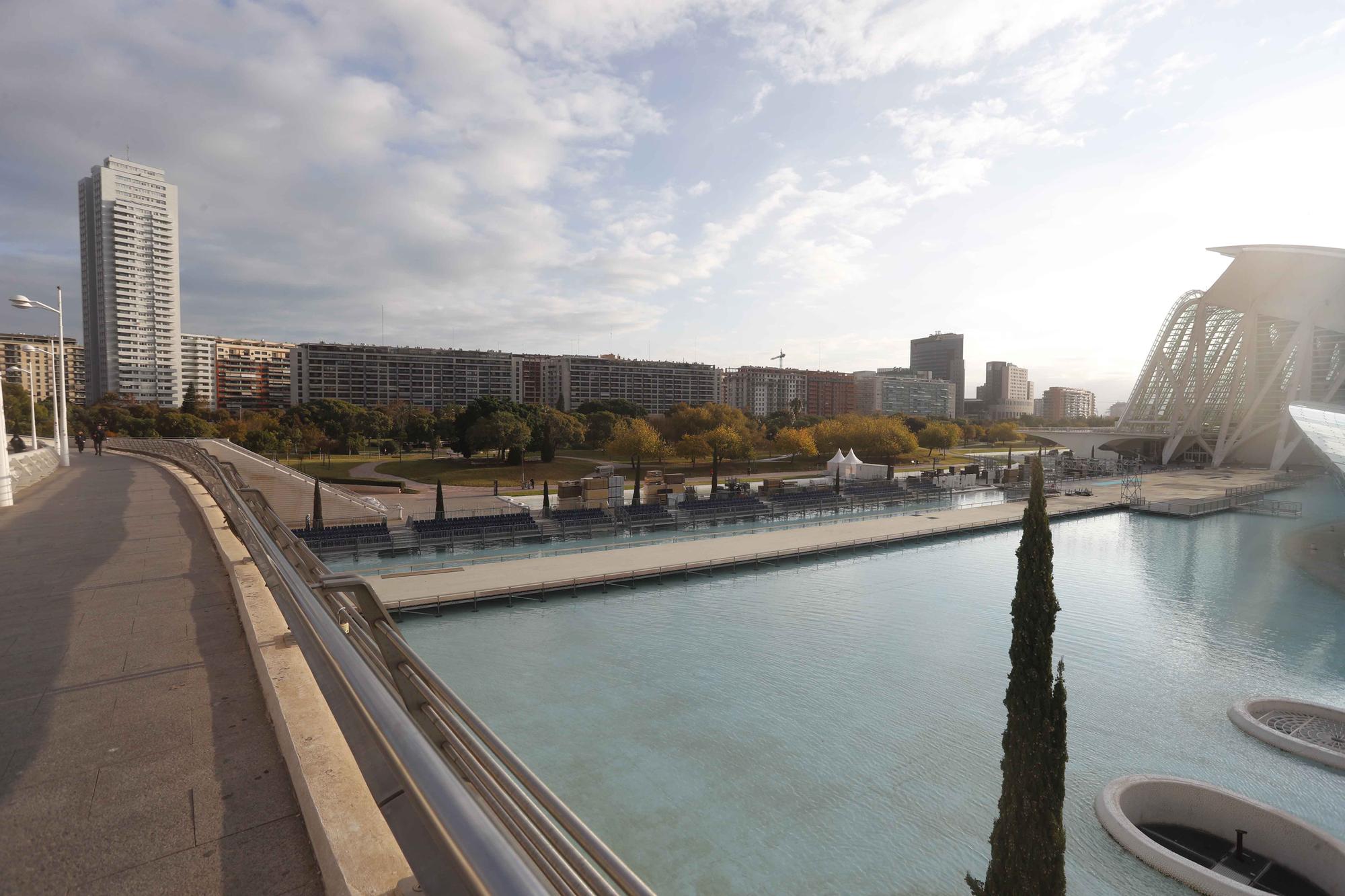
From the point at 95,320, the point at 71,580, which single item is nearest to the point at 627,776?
the point at 71,580

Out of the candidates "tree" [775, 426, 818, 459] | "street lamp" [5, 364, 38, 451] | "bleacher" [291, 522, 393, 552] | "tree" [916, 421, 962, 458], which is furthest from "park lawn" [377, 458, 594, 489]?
"tree" [916, 421, 962, 458]

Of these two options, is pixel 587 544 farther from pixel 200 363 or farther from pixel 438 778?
pixel 200 363

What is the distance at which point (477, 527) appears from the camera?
61.5 ft

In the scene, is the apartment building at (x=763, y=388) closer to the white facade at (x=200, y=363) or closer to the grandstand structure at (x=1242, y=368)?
the grandstand structure at (x=1242, y=368)

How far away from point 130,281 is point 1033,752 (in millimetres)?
129011

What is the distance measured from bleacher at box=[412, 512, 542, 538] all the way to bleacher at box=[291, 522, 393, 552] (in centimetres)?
102

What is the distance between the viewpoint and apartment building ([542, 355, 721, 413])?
Answer: 114938 mm

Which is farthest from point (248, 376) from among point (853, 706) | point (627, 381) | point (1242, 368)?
point (1242, 368)

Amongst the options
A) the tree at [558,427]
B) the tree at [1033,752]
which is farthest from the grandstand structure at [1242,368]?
the tree at [1033,752]

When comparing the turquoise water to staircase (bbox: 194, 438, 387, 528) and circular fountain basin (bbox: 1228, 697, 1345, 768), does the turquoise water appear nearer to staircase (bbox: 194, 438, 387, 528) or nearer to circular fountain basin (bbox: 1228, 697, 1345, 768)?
circular fountain basin (bbox: 1228, 697, 1345, 768)

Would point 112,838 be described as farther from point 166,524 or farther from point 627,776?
point 166,524

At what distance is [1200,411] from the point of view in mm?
61281

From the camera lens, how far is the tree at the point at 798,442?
4366cm

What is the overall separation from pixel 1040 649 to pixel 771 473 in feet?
125
